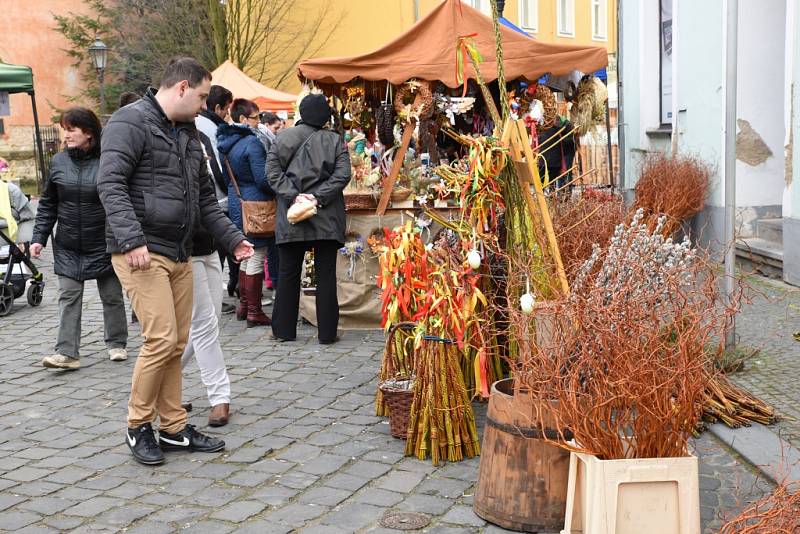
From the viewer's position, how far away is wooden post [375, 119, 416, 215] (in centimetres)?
843

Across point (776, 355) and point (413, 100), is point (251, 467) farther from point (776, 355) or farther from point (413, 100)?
point (413, 100)

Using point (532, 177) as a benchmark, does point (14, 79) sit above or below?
above

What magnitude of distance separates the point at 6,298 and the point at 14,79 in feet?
12.6

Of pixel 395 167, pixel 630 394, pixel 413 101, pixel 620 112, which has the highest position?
pixel 620 112

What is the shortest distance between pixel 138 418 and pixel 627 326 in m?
2.69

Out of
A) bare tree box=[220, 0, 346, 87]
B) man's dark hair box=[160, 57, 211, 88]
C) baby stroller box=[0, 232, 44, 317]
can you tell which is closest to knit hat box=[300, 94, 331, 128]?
man's dark hair box=[160, 57, 211, 88]

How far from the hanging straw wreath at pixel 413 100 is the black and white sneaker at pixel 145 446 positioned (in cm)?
403

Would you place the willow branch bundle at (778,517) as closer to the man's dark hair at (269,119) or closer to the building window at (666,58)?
the man's dark hair at (269,119)

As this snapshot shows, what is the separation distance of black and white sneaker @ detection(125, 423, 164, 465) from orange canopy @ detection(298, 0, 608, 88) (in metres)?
4.08

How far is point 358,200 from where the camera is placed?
875cm

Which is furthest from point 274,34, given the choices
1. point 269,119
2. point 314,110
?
point 314,110

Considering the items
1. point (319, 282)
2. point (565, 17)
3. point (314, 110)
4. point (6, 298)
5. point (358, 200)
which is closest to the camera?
point (314, 110)

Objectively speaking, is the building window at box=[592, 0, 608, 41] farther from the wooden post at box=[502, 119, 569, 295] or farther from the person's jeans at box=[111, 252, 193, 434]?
the person's jeans at box=[111, 252, 193, 434]

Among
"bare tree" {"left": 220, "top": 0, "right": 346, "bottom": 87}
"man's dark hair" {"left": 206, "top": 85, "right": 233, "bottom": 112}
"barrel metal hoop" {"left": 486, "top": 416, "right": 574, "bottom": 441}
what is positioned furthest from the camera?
"bare tree" {"left": 220, "top": 0, "right": 346, "bottom": 87}
